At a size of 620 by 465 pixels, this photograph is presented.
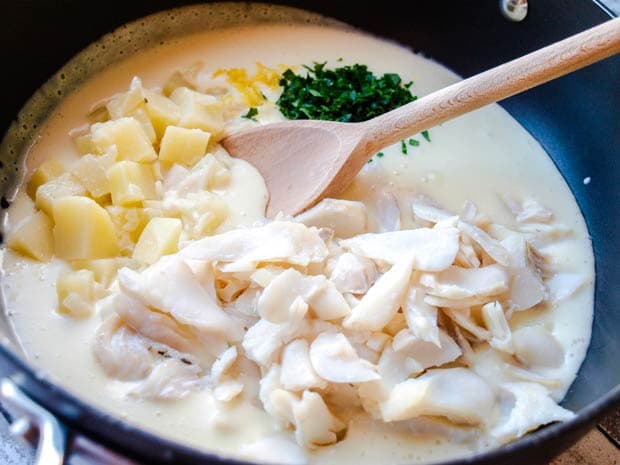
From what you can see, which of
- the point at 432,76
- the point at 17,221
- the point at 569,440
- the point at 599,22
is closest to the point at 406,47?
the point at 432,76

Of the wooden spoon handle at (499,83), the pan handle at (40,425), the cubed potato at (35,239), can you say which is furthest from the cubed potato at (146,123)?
the pan handle at (40,425)

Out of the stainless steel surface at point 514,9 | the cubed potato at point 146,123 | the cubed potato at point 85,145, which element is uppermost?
the stainless steel surface at point 514,9

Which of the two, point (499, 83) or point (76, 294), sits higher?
point (499, 83)

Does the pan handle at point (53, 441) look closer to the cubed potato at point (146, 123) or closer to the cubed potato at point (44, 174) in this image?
the cubed potato at point (44, 174)

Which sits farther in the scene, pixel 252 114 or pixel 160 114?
pixel 252 114

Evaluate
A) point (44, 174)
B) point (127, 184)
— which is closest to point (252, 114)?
point (127, 184)

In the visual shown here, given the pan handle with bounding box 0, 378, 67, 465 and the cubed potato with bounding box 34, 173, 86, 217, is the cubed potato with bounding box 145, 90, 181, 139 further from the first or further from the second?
the pan handle with bounding box 0, 378, 67, 465

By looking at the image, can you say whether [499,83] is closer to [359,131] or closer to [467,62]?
[359,131]
